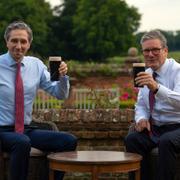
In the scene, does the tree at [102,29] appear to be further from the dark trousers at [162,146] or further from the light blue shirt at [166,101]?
the dark trousers at [162,146]

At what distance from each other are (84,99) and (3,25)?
36554 millimetres

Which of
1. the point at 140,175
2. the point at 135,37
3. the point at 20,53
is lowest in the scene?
the point at 140,175

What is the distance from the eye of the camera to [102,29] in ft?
185

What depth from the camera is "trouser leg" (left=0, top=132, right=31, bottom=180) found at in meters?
4.37

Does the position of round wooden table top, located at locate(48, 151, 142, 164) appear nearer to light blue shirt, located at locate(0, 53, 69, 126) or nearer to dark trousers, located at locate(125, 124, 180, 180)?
dark trousers, located at locate(125, 124, 180, 180)

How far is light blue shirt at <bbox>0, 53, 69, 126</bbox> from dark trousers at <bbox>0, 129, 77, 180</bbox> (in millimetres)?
153

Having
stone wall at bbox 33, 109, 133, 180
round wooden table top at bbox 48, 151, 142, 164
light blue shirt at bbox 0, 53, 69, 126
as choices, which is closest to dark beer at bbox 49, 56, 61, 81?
light blue shirt at bbox 0, 53, 69, 126

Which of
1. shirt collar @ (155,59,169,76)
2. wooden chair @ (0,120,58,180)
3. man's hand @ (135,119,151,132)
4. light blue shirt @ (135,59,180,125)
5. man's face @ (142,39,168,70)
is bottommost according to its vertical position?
wooden chair @ (0,120,58,180)

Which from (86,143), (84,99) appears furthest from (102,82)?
(86,143)

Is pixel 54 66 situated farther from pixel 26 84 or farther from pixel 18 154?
pixel 18 154

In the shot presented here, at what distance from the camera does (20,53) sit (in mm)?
4758

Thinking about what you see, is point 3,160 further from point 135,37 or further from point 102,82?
point 135,37

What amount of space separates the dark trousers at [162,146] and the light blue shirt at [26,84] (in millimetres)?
732

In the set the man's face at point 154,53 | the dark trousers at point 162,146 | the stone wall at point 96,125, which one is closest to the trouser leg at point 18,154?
the dark trousers at point 162,146
